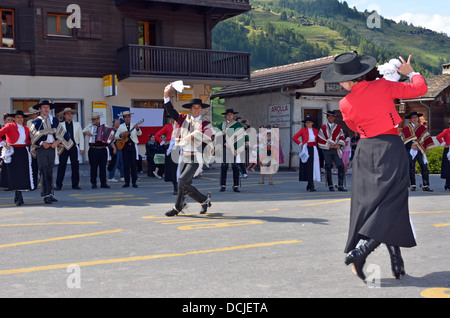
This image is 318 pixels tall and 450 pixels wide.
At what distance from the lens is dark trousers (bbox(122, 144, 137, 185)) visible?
54.4 ft

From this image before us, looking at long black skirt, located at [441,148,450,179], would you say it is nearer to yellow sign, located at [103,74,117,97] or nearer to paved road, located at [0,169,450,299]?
paved road, located at [0,169,450,299]

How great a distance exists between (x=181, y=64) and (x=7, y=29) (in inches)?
254

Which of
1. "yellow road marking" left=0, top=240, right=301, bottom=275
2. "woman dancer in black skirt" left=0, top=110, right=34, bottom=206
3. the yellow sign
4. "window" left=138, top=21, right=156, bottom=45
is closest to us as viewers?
"yellow road marking" left=0, top=240, right=301, bottom=275

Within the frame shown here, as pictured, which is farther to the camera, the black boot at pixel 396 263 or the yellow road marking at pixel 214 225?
the yellow road marking at pixel 214 225

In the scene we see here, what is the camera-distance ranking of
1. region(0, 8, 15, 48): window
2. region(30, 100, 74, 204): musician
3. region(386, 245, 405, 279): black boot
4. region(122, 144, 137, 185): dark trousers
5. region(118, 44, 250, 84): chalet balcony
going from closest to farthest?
region(386, 245, 405, 279): black boot, region(30, 100, 74, 204): musician, region(122, 144, 137, 185): dark trousers, region(0, 8, 15, 48): window, region(118, 44, 250, 84): chalet balcony

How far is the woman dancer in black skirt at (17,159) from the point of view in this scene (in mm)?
11922

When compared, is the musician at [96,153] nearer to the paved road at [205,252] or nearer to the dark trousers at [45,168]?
the dark trousers at [45,168]

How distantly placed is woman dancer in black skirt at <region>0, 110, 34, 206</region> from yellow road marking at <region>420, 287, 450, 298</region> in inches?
354

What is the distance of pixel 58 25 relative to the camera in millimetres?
22250

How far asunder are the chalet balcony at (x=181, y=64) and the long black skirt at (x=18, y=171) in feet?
34.7

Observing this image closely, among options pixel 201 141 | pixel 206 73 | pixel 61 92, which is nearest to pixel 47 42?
pixel 61 92

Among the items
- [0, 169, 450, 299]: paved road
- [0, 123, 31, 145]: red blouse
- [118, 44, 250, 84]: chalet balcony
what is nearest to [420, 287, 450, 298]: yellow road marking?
[0, 169, 450, 299]: paved road

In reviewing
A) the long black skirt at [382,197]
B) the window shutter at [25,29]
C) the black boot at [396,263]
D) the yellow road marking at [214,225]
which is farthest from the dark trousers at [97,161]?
the black boot at [396,263]

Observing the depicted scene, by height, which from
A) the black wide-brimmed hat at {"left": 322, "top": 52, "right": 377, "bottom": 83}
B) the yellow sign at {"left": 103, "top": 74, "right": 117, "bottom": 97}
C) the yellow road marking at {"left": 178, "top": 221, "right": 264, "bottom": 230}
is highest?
the yellow sign at {"left": 103, "top": 74, "right": 117, "bottom": 97}
